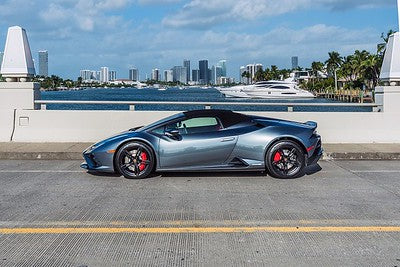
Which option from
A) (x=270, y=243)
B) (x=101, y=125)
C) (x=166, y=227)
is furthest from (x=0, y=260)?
(x=101, y=125)

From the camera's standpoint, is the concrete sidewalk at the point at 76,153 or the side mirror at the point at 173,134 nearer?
the side mirror at the point at 173,134

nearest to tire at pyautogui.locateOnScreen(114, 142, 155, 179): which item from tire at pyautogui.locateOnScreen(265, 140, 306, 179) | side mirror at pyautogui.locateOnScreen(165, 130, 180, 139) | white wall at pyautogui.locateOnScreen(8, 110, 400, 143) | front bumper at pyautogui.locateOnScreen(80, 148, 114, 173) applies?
front bumper at pyautogui.locateOnScreen(80, 148, 114, 173)

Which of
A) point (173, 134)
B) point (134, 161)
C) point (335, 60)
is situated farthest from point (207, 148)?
point (335, 60)

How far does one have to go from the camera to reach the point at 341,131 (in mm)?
12266

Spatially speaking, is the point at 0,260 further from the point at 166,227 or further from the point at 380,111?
the point at 380,111

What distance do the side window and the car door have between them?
0.03 metres

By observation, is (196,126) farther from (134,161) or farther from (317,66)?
(317,66)

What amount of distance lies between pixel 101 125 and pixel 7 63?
9.53 feet

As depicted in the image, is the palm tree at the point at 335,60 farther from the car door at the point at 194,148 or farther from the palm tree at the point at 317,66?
the car door at the point at 194,148

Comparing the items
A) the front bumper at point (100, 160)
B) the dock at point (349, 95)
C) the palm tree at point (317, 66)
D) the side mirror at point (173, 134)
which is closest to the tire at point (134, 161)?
the front bumper at point (100, 160)

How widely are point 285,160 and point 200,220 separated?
10.1 feet

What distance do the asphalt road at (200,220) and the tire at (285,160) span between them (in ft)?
0.71

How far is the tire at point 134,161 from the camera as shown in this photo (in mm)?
8414

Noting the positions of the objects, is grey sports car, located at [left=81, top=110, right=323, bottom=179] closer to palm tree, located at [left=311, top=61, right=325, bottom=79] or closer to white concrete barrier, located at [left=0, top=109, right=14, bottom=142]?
white concrete barrier, located at [left=0, top=109, right=14, bottom=142]
